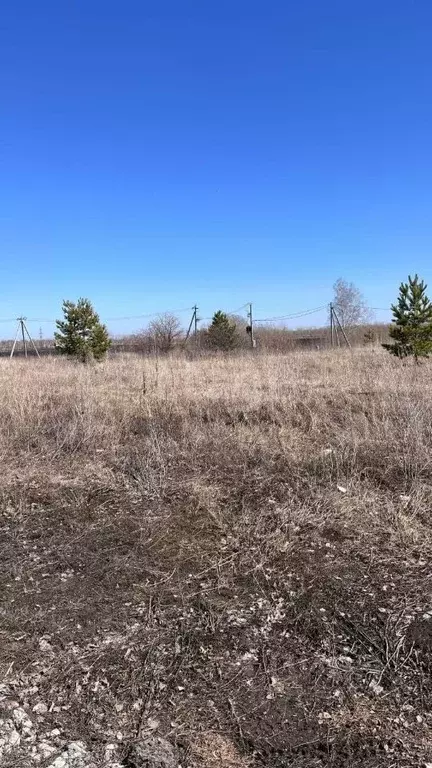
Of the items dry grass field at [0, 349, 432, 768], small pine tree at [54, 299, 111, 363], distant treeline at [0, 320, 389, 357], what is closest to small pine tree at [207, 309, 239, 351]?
distant treeline at [0, 320, 389, 357]

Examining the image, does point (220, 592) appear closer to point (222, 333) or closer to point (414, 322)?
point (414, 322)

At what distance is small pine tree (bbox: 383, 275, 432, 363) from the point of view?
1427 centimetres

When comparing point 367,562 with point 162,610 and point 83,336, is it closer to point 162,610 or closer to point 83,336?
point 162,610

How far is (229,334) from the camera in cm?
2547

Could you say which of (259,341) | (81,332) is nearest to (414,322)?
(81,332)

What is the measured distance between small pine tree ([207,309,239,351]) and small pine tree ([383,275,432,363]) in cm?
1136

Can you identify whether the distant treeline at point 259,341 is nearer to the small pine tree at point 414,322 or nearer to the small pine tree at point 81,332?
the small pine tree at point 81,332

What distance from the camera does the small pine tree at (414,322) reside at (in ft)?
46.8

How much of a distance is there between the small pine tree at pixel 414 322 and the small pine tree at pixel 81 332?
413 inches

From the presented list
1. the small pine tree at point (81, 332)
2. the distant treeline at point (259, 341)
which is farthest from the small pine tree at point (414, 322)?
the small pine tree at point (81, 332)

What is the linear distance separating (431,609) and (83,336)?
1701 cm

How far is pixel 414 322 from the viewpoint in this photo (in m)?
14.5

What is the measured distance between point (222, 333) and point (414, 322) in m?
12.2

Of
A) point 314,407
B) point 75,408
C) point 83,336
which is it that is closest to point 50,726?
point 75,408
